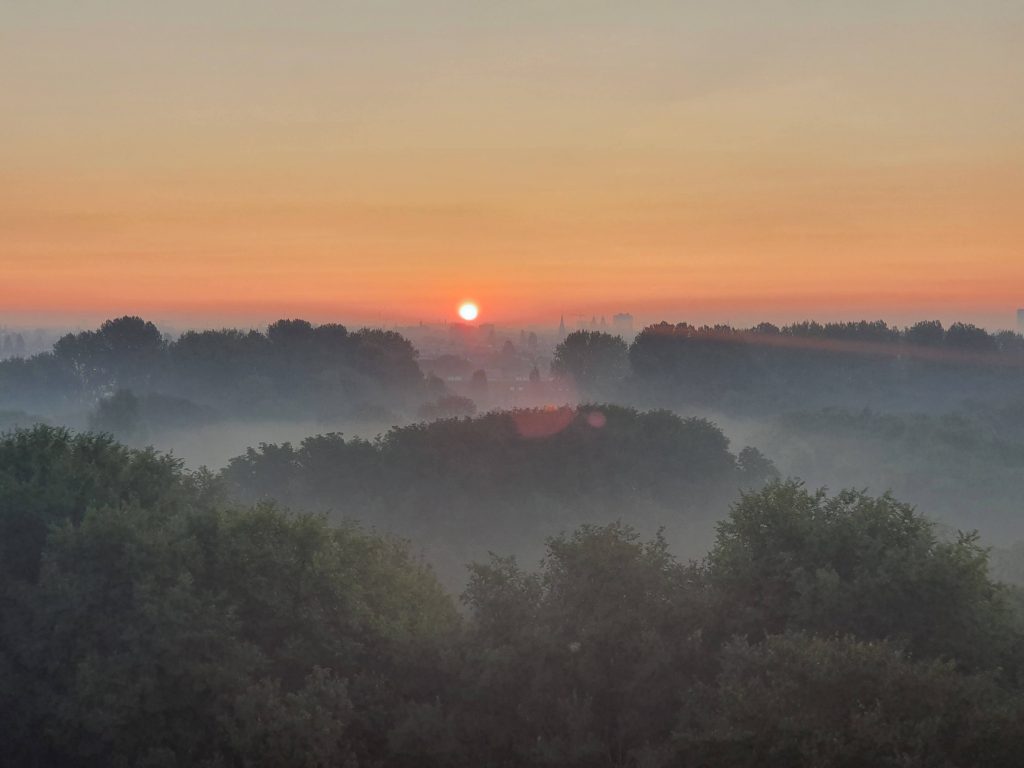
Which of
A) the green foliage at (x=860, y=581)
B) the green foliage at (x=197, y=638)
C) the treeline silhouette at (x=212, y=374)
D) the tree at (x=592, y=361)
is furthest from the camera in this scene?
the tree at (x=592, y=361)

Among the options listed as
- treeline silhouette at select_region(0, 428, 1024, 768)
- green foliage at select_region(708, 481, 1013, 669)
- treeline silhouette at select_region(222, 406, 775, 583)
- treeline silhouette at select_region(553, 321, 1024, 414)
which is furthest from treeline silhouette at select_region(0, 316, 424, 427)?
green foliage at select_region(708, 481, 1013, 669)

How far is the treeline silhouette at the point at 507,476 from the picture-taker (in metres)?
62.4

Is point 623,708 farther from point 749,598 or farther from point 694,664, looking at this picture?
point 749,598

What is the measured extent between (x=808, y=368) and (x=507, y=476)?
257ft

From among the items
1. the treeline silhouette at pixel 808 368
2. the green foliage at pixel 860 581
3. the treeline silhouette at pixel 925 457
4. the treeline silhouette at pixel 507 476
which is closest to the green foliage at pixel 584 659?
the green foliage at pixel 860 581

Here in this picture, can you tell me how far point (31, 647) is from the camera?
2328cm

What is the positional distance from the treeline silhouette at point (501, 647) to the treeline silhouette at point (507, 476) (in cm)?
3331

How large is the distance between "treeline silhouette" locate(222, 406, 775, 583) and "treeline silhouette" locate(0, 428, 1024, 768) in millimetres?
33313

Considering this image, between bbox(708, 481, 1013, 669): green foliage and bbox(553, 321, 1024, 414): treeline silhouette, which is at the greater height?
bbox(553, 321, 1024, 414): treeline silhouette

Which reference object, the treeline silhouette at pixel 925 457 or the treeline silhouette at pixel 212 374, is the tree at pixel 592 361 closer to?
the treeline silhouette at pixel 212 374

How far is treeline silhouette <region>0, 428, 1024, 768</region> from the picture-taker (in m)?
18.5

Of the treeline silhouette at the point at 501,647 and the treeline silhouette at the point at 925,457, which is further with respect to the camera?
the treeline silhouette at the point at 925,457

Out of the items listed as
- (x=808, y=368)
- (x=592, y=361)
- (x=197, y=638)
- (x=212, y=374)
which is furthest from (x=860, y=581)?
(x=212, y=374)

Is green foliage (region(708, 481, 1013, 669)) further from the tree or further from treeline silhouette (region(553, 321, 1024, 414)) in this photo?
the tree
